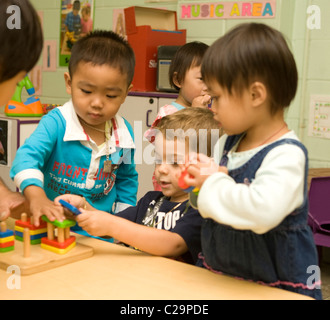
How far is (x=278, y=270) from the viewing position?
946mm

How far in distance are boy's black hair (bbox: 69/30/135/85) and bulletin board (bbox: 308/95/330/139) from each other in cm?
187

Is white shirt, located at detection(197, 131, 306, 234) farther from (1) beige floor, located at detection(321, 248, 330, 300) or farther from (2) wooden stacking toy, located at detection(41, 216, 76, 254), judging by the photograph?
(1) beige floor, located at detection(321, 248, 330, 300)

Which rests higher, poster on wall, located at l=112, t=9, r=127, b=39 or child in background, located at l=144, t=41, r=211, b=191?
poster on wall, located at l=112, t=9, r=127, b=39

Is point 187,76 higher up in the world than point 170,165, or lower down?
higher up

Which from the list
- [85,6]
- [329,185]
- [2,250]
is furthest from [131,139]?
[85,6]

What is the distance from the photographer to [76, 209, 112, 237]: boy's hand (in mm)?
1046

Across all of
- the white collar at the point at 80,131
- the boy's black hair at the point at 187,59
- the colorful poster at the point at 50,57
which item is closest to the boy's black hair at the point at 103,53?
the white collar at the point at 80,131

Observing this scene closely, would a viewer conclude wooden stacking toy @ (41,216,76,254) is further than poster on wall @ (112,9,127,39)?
No

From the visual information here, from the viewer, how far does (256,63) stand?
35.4 inches

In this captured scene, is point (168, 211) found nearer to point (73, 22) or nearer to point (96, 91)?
point (96, 91)

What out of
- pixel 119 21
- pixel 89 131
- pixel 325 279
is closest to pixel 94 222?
pixel 89 131

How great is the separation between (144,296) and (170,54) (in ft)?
8.31

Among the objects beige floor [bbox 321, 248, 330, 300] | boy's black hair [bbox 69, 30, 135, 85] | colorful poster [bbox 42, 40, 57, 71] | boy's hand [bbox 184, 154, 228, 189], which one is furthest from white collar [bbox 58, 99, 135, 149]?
colorful poster [bbox 42, 40, 57, 71]

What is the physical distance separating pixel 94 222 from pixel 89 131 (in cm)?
51
